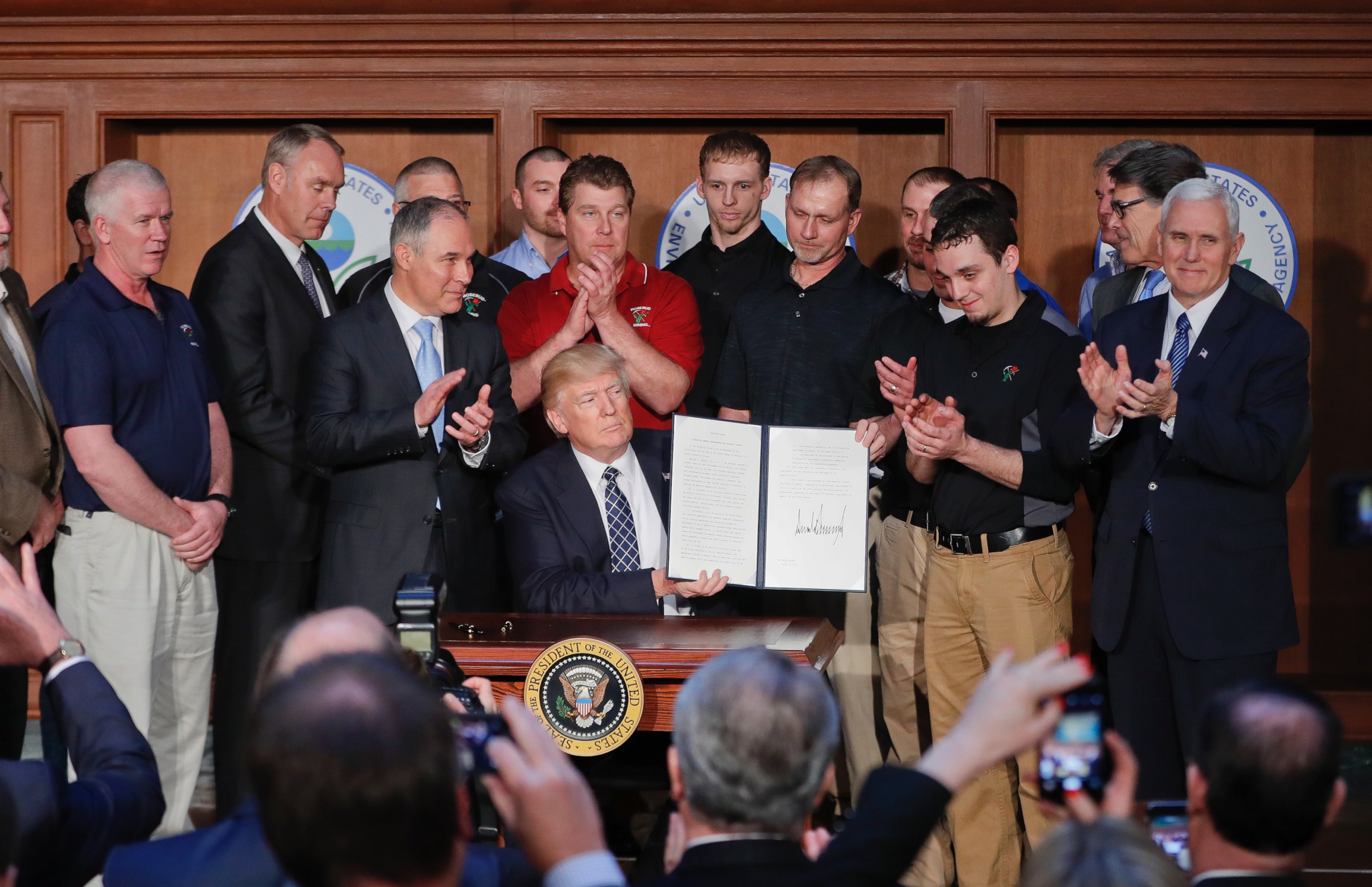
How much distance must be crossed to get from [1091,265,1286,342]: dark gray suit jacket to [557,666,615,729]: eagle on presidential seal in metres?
1.70

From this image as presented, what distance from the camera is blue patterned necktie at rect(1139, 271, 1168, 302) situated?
3.95 m

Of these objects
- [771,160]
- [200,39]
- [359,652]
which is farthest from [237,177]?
[359,652]

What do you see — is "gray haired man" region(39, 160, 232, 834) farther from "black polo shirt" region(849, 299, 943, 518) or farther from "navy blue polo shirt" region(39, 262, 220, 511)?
"black polo shirt" region(849, 299, 943, 518)

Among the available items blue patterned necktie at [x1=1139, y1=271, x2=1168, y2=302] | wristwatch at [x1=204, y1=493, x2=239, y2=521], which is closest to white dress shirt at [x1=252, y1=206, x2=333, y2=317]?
wristwatch at [x1=204, y1=493, x2=239, y2=521]

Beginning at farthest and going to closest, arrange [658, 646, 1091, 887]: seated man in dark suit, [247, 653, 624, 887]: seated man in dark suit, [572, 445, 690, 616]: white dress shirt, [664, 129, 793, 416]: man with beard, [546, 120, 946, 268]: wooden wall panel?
[546, 120, 946, 268]: wooden wall panel < [664, 129, 793, 416]: man with beard < [572, 445, 690, 616]: white dress shirt < [658, 646, 1091, 887]: seated man in dark suit < [247, 653, 624, 887]: seated man in dark suit

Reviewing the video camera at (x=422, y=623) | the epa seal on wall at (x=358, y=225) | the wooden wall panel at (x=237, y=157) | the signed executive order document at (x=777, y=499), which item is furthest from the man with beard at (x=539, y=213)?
the video camera at (x=422, y=623)

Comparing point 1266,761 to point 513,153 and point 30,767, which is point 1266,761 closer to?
point 30,767

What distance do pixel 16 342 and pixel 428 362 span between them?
1.07 meters

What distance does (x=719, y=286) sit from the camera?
14.9ft

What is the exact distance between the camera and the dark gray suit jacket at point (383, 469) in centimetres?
375

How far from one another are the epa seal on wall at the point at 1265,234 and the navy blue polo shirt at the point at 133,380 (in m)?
3.30

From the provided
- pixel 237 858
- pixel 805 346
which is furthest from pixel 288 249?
pixel 237 858

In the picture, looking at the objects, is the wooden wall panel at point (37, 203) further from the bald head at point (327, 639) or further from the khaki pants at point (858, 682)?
the bald head at point (327, 639)

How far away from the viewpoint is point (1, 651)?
192 cm
